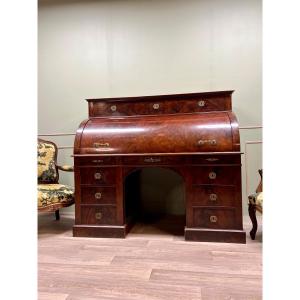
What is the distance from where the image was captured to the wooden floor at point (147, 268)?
52.1 inches

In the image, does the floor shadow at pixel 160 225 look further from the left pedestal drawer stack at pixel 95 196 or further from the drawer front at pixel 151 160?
the drawer front at pixel 151 160

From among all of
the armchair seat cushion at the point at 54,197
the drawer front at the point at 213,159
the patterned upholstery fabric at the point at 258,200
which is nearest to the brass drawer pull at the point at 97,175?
the armchair seat cushion at the point at 54,197

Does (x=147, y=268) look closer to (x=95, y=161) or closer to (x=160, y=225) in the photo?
(x=160, y=225)

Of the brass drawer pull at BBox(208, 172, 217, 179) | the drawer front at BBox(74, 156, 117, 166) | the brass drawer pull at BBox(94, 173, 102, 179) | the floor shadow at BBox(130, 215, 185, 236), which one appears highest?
the drawer front at BBox(74, 156, 117, 166)

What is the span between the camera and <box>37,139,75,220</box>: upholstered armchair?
227cm

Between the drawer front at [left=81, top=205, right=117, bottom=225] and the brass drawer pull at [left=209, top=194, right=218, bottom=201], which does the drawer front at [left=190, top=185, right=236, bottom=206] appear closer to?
the brass drawer pull at [left=209, top=194, right=218, bottom=201]

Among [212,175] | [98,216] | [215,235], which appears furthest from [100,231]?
[212,175]

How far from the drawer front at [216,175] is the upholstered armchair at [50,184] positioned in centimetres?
129

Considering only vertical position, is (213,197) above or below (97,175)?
below

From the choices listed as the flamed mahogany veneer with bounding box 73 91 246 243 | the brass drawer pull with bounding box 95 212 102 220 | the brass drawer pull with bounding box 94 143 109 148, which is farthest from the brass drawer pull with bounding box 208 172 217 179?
the brass drawer pull with bounding box 95 212 102 220

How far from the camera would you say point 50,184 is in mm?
2646

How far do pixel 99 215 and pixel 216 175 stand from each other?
116 centimetres

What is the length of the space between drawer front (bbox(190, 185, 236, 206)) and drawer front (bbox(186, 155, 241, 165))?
215 mm
